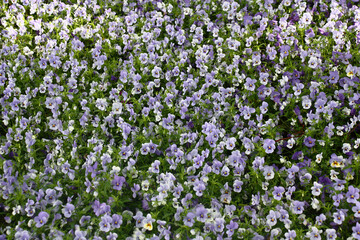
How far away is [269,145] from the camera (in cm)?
378

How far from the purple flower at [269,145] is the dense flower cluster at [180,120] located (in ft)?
0.04

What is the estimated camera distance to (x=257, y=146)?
382 centimetres

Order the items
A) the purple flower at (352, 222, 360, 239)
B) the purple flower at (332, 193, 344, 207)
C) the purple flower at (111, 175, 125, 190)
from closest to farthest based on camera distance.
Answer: the purple flower at (352, 222, 360, 239) → the purple flower at (332, 193, 344, 207) → the purple flower at (111, 175, 125, 190)

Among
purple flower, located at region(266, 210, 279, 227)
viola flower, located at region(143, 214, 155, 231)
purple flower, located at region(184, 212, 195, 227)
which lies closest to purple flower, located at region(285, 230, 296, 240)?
purple flower, located at region(266, 210, 279, 227)

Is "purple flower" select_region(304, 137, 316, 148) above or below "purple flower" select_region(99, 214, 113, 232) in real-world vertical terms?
above

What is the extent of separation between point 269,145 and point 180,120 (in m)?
0.99

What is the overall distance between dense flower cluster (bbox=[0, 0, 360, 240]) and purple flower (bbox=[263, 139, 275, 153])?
0.04 feet

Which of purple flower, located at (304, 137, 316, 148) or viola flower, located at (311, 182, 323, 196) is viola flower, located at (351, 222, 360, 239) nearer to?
viola flower, located at (311, 182, 323, 196)

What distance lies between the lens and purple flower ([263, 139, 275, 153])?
3753 millimetres

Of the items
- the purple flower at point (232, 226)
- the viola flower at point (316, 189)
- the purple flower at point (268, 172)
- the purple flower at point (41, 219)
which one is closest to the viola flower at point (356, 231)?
the viola flower at point (316, 189)

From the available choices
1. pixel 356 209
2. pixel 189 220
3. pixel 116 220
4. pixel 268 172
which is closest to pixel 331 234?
pixel 356 209

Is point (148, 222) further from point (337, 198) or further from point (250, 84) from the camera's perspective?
point (250, 84)

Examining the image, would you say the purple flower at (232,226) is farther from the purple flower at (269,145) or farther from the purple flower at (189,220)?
the purple flower at (269,145)

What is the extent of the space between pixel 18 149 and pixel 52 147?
0.34 metres
